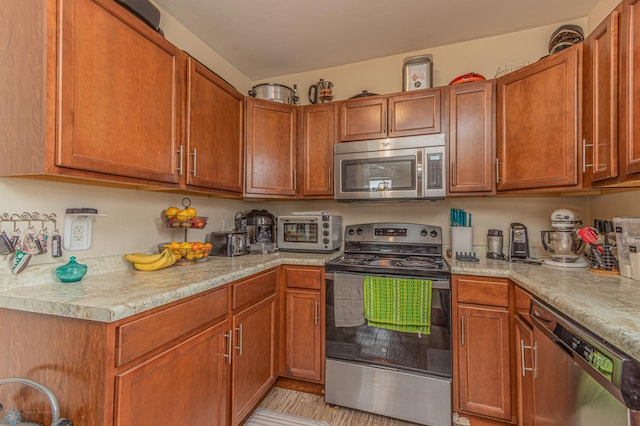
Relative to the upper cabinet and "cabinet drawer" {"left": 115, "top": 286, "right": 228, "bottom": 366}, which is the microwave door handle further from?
"cabinet drawer" {"left": 115, "top": 286, "right": 228, "bottom": 366}

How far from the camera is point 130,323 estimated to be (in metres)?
0.96

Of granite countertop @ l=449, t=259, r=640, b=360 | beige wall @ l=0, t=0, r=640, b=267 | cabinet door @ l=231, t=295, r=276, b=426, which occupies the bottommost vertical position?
cabinet door @ l=231, t=295, r=276, b=426

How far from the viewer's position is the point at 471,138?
1.99 meters

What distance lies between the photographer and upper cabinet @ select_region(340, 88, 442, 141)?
6.77 feet

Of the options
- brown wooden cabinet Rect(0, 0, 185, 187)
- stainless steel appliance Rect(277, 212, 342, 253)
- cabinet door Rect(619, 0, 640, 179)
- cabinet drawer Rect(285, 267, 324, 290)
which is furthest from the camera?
stainless steel appliance Rect(277, 212, 342, 253)

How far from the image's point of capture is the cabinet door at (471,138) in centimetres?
195

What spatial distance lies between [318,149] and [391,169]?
0.64 m

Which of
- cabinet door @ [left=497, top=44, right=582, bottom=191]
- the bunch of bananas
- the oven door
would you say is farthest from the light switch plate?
cabinet door @ [left=497, top=44, right=582, bottom=191]

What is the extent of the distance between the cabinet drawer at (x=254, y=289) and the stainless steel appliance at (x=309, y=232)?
1.38ft

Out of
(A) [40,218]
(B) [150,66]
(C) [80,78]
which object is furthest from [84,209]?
(B) [150,66]

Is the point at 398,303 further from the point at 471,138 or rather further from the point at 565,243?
the point at 471,138

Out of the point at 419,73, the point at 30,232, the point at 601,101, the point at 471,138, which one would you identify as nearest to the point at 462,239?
the point at 471,138

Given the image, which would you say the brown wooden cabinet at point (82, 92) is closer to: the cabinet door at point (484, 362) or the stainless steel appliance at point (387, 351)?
the stainless steel appliance at point (387, 351)

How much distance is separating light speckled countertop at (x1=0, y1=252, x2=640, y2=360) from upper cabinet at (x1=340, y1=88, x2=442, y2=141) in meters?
1.05
